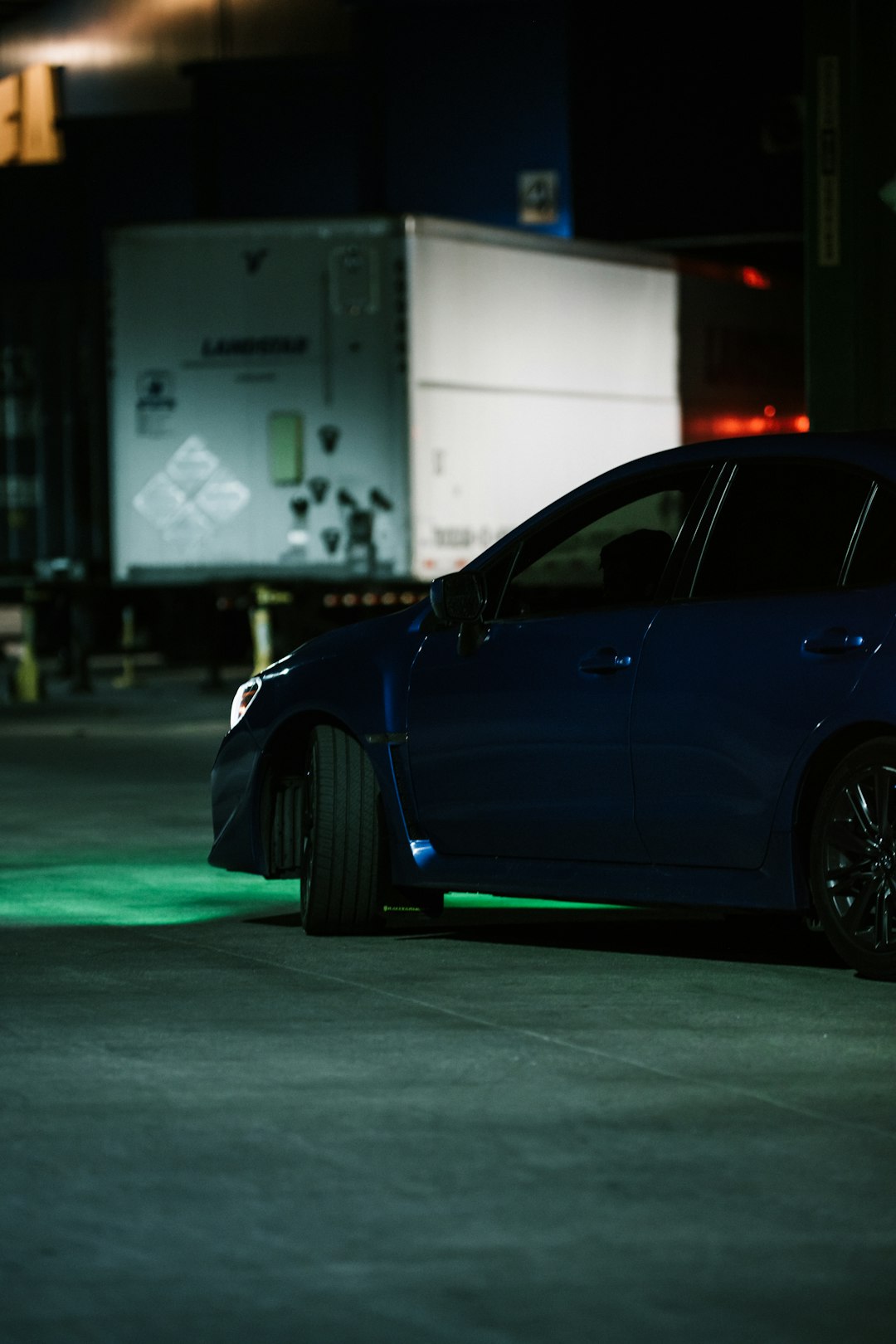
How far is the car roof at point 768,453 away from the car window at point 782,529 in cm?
4

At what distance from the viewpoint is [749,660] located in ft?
27.2

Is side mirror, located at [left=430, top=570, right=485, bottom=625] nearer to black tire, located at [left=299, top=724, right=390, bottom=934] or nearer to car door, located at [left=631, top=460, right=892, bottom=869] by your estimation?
black tire, located at [left=299, top=724, right=390, bottom=934]

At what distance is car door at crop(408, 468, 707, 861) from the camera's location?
8.64 metres

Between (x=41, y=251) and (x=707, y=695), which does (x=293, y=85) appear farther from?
(x=707, y=695)

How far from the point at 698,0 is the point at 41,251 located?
31.5 ft

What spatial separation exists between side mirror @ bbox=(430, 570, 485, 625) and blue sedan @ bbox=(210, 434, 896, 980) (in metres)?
0.01

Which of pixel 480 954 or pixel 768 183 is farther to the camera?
pixel 768 183

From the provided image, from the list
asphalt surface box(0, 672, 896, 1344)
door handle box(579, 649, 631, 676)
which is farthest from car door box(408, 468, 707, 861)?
asphalt surface box(0, 672, 896, 1344)

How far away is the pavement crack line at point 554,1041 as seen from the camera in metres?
6.30

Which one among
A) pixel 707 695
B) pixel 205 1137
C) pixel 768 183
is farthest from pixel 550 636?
pixel 768 183

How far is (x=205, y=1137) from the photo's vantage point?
6.12 metres

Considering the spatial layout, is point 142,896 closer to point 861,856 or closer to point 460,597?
point 460,597

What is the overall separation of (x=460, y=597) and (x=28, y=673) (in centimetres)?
1877

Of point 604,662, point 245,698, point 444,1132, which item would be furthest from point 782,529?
point 444,1132
